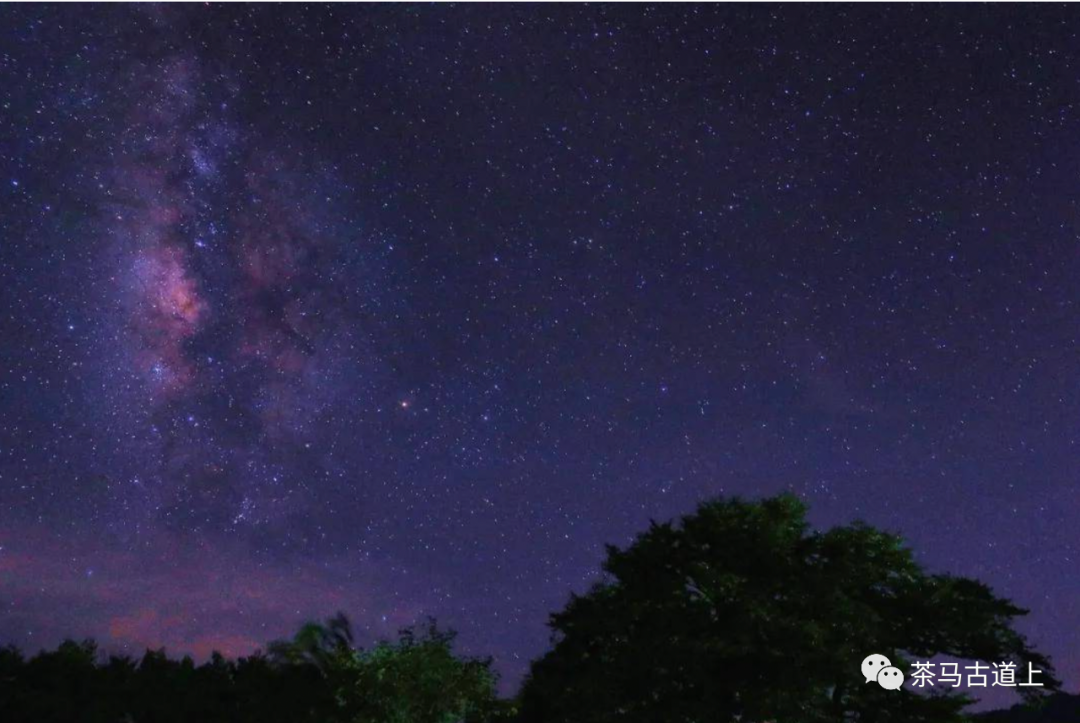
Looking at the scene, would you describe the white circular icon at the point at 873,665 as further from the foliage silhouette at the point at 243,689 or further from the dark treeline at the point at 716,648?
the foliage silhouette at the point at 243,689

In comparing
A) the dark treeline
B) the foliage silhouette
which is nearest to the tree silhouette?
the dark treeline

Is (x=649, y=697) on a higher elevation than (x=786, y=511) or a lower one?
lower

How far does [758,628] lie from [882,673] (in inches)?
166

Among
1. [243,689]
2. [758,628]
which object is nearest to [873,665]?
[758,628]

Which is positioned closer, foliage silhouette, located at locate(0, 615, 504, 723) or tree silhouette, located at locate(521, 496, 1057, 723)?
tree silhouette, located at locate(521, 496, 1057, 723)

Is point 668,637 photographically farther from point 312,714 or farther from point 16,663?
point 16,663

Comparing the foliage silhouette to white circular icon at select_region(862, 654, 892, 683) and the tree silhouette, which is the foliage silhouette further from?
white circular icon at select_region(862, 654, 892, 683)

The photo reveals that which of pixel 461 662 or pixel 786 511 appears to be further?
pixel 461 662

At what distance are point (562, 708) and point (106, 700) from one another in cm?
1457

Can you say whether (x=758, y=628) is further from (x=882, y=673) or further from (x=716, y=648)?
(x=882, y=673)

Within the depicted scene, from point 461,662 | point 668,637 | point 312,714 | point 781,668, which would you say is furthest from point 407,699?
point 781,668

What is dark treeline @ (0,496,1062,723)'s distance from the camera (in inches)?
1004

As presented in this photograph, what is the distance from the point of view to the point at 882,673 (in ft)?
86.6

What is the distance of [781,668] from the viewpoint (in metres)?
25.2
